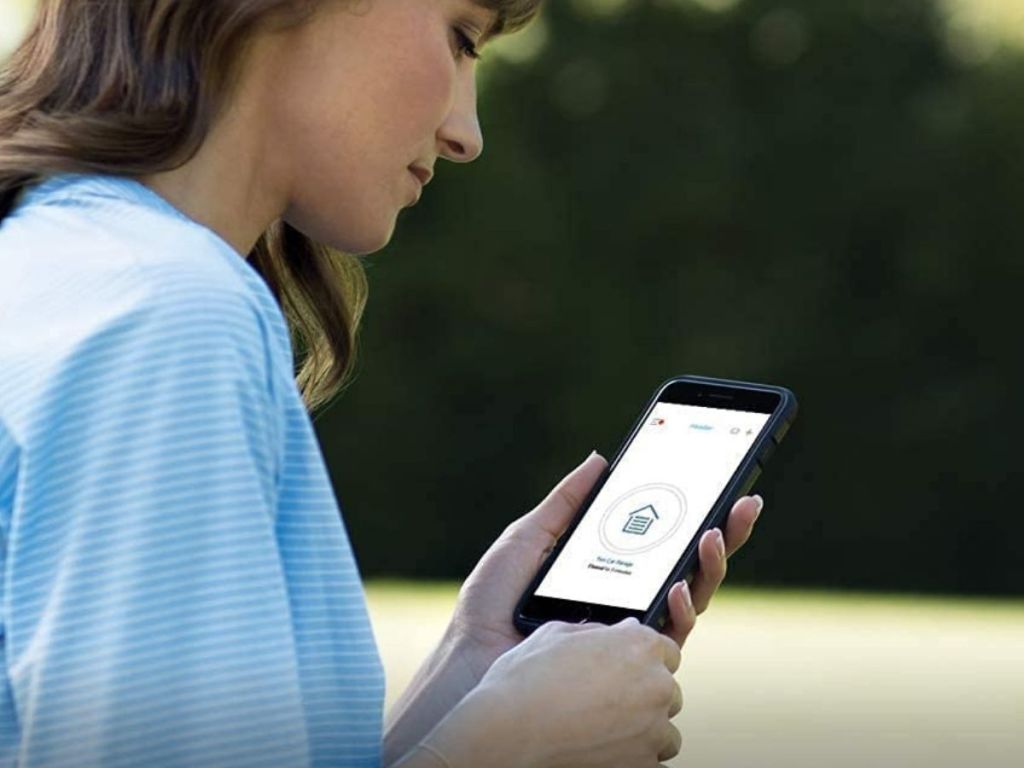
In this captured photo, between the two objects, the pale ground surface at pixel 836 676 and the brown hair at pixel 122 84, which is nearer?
the brown hair at pixel 122 84

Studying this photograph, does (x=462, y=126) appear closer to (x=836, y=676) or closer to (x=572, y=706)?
(x=572, y=706)

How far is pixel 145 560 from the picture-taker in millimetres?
1262

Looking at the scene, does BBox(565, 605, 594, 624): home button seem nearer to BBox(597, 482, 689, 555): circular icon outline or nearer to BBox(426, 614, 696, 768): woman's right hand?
BBox(597, 482, 689, 555): circular icon outline

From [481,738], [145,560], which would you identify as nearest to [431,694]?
[481,738]

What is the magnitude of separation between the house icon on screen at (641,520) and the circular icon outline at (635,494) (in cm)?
3

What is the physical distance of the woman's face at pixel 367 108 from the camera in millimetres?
1588

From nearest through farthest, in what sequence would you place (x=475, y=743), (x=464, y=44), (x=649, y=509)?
(x=475, y=743) < (x=464, y=44) < (x=649, y=509)

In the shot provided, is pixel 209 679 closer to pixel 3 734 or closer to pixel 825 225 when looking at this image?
pixel 3 734

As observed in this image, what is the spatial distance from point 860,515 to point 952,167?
229 centimetres

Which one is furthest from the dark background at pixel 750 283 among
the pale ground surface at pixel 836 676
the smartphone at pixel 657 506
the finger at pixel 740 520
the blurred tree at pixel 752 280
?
the finger at pixel 740 520

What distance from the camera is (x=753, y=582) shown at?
13.3 meters

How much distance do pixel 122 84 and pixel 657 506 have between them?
2.55 feet

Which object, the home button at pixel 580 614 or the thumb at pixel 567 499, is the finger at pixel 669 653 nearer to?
the home button at pixel 580 614

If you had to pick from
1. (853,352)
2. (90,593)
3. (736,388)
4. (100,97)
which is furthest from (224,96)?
(853,352)
